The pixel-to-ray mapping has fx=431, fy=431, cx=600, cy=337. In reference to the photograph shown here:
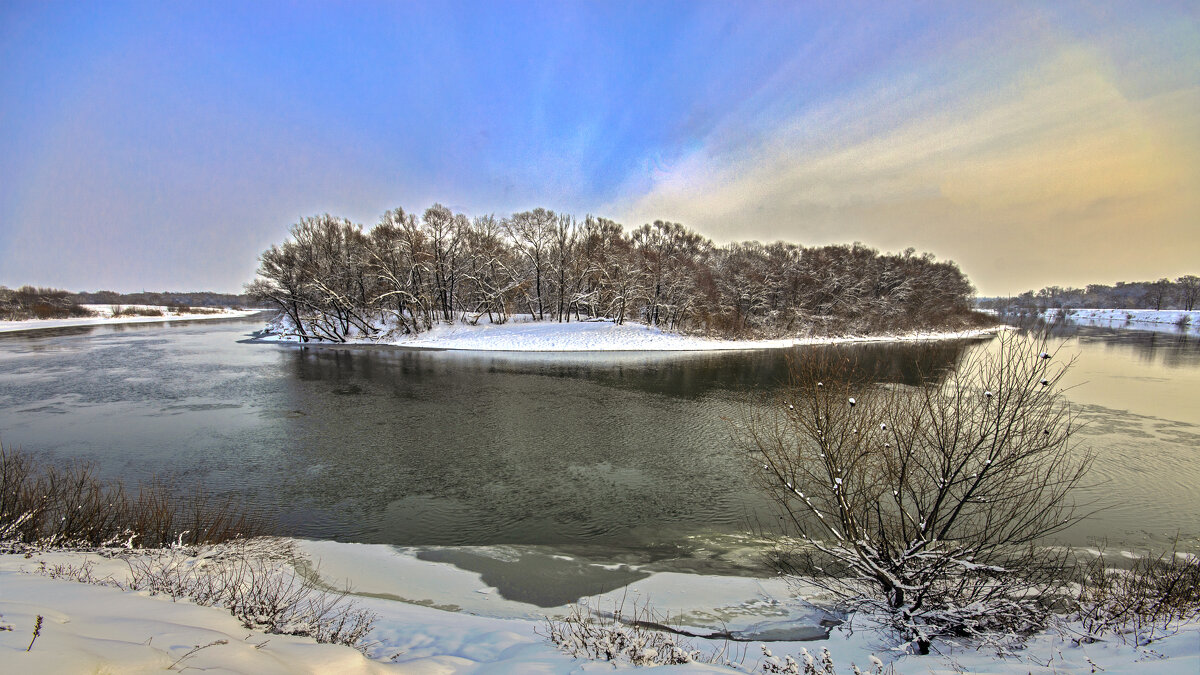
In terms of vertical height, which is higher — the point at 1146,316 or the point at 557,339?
the point at 1146,316

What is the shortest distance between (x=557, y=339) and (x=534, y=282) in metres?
12.5

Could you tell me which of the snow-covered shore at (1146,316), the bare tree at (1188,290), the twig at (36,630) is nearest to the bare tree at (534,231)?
the twig at (36,630)

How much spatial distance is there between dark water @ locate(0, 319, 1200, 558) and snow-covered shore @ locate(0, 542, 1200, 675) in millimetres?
1473

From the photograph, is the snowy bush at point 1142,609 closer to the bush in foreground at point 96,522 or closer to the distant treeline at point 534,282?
the bush in foreground at point 96,522

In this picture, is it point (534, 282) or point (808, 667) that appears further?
point (534, 282)

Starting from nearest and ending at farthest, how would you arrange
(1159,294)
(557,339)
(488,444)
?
(488,444), (557,339), (1159,294)

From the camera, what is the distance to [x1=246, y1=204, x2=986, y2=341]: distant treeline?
41969mm

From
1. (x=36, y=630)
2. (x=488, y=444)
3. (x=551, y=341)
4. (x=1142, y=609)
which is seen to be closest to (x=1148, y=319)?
(x=551, y=341)

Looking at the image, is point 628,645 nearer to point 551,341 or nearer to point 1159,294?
point 551,341

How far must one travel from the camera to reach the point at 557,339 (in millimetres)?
38312

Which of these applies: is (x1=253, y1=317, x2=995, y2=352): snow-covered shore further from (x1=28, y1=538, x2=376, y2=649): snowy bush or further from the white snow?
the white snow

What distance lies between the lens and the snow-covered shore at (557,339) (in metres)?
37.5

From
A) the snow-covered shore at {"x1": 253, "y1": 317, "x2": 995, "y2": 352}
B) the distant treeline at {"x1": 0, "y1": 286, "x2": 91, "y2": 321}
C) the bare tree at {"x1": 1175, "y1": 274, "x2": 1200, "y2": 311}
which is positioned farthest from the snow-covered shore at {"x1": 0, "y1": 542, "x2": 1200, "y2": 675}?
the bare tree at {"x1": 1175, "y1": 274, "x2": 1200, "y2": 311}

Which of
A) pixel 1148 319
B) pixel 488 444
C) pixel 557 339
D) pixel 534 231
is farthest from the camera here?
pixel 1148 319
